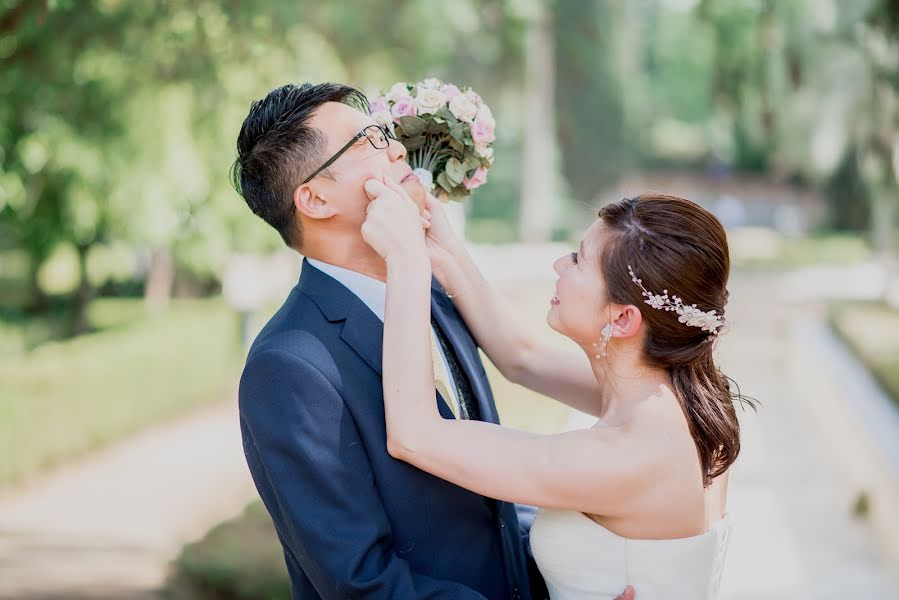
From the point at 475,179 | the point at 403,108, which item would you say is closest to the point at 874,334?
the point at 475,179

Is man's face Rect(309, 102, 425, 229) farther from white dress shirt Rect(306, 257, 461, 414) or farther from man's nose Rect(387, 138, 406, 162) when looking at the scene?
white dress shirt Rect(306, 257, 461, 414)

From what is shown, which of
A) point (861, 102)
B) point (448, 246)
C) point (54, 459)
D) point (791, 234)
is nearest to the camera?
point (448, 246)

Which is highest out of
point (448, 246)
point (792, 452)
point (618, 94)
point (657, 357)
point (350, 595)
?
point (618, 94)

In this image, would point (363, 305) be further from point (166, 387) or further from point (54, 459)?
point (166, 387)

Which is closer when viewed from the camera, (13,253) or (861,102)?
(861,102)

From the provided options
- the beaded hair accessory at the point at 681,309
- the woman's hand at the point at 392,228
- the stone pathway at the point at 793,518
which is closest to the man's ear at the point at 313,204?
the woman's hand at the point at 392,228

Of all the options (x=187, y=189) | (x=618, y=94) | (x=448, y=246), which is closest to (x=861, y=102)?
(x=187, y=189)

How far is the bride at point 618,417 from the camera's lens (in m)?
2.16

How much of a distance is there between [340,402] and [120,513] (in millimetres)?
7048

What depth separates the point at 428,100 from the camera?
2.72 meters

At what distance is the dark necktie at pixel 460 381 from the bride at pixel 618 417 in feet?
1.03

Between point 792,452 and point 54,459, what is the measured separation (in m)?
7.83

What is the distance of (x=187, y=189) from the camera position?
1080 cm

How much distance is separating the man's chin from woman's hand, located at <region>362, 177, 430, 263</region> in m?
0.12
